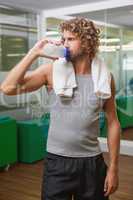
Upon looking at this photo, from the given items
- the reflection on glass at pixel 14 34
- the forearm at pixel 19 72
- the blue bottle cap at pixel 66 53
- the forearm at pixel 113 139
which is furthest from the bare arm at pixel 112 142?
the reflection on glass at pixel 14 34

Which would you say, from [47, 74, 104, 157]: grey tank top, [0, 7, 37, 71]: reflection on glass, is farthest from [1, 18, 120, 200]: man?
[0, 7, 37, 71]: reflection on glass

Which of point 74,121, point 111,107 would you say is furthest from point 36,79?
point 111,107

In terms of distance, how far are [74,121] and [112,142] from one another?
0.80 ft

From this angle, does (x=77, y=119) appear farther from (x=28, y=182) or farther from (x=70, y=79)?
Result: (x=28, y=182)

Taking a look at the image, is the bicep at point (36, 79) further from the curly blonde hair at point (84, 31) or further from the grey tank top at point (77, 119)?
the curly blonde hair at point (84, 31)

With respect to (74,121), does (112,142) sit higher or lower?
lower

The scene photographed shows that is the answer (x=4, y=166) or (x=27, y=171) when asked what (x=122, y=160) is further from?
(x=4, y=166)

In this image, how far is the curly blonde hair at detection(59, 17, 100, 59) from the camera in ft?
4.57

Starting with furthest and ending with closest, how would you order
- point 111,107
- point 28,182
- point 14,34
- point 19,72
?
point 14,34 < point 28,182 < point 111,107 < point 19,72

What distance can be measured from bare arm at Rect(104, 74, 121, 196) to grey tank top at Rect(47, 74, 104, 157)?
0.08 meters

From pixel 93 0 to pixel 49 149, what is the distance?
3905 mm

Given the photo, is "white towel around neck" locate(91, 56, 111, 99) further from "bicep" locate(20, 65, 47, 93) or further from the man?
"bicep" locate(20, 65, 47, 93)

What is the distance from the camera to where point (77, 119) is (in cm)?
142

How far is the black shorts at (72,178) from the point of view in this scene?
1413mm
